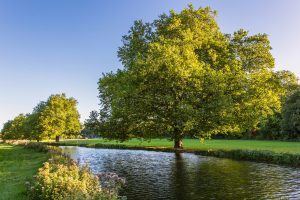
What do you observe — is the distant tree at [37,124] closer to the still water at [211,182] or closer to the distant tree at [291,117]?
the distant tree at [291,117]

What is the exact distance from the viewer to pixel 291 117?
94.0 metres

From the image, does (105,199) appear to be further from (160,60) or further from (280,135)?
(280,135)

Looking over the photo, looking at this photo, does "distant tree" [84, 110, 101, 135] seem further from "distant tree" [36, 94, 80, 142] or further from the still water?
"distant tree" [36, 94, 80, 142]

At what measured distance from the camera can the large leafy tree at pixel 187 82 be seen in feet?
135

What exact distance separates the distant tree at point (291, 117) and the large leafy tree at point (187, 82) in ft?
158

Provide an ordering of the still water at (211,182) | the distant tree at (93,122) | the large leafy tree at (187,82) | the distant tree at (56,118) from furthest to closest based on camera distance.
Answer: the distant tree at (56,118) → the distant tree at (93,122) → the large leafy tree at (187,82) → the still water at (211,182)

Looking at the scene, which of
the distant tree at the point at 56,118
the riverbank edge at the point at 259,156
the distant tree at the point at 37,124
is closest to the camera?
the riverbank edge at the point at 259,156

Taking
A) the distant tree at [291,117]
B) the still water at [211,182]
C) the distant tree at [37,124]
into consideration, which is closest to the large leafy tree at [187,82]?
the still water at [211,182]

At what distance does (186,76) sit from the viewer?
40625 mm

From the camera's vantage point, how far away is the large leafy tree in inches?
1618

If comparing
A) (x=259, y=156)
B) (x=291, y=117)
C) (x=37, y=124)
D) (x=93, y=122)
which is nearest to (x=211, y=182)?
(x=259, y=156)

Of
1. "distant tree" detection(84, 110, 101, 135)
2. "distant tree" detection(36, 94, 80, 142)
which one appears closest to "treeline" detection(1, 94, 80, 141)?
"distant tree" detection(36, 94, 80, 142)

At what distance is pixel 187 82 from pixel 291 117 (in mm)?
61923

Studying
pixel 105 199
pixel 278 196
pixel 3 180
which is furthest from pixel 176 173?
pixel 105 199
